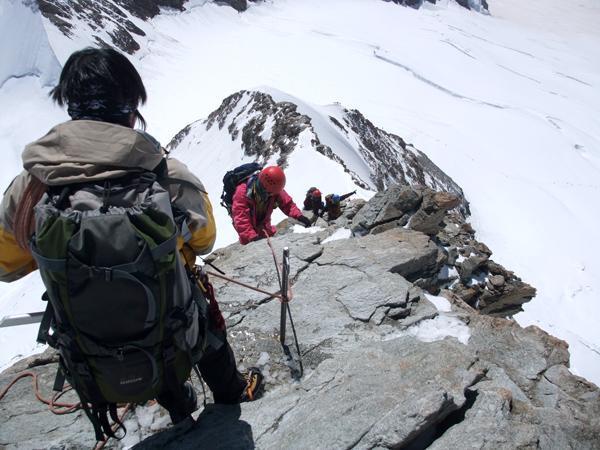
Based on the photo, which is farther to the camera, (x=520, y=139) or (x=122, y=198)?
(x=520, y=139)

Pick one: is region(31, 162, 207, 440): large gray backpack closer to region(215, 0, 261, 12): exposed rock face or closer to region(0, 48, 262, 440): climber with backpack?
region(0, 48, 262, 440): climber with backpack

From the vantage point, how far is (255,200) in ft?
19.5

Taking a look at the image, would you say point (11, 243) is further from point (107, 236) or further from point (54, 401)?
point (54, 401)

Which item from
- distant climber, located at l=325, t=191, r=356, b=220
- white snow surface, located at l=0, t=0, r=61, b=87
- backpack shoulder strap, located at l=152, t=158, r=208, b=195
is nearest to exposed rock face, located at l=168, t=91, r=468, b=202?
distant climber, located at l=325, t=191, r=356, b=220

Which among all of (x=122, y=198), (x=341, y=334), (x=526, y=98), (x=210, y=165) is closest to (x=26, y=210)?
(x=122, y=198)

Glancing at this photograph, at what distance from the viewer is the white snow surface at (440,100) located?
20.5 meters

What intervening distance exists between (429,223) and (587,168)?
117 feet

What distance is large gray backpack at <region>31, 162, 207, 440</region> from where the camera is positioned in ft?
6.54

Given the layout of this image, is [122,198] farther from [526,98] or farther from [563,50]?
[563,50]

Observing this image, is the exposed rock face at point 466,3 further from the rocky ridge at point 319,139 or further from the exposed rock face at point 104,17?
the rocky ridge at point 319,139

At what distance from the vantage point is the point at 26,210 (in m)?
2.22

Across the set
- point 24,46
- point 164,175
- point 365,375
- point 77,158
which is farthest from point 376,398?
point 24,46

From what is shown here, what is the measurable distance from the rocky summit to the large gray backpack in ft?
3.35

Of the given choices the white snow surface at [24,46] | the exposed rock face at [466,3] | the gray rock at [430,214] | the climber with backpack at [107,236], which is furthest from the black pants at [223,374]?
the exposed rock face at [466,3]
